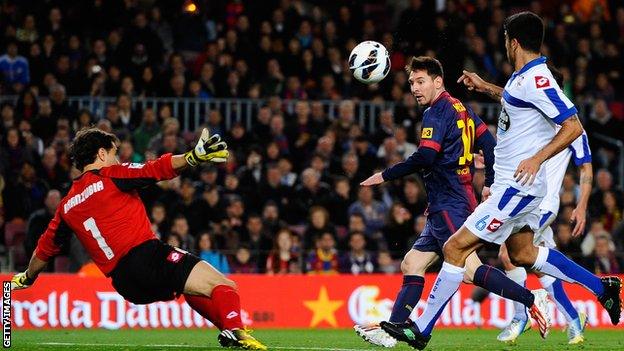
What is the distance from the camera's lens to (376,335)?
884cm

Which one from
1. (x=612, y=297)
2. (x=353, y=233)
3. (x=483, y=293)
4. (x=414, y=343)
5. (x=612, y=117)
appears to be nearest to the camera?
(x=414, y=343)

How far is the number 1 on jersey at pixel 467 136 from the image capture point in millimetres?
9680

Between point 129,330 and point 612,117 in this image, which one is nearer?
point 129,330

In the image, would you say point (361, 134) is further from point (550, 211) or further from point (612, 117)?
point (550, 211)

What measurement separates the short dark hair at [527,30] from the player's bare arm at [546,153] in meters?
0.63

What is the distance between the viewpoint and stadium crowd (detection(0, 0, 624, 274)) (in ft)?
54.0

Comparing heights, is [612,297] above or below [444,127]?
below

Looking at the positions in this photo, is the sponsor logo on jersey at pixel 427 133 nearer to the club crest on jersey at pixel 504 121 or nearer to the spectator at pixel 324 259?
the club crest on jersey at pixel 504 121

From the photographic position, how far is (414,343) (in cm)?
870

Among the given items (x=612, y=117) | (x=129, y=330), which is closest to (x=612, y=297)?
(x=129, y=330)

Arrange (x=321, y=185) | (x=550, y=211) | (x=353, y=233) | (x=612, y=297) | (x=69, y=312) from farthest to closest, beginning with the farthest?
(x=321, y=185)
(x=353, y=233)
(x=69, y=312)
(x=550, y=211)
(x=612, y=297)

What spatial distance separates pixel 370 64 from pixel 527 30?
3037mm

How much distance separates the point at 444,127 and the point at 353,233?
22.8ft

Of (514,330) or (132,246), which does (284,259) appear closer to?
(514,330)
